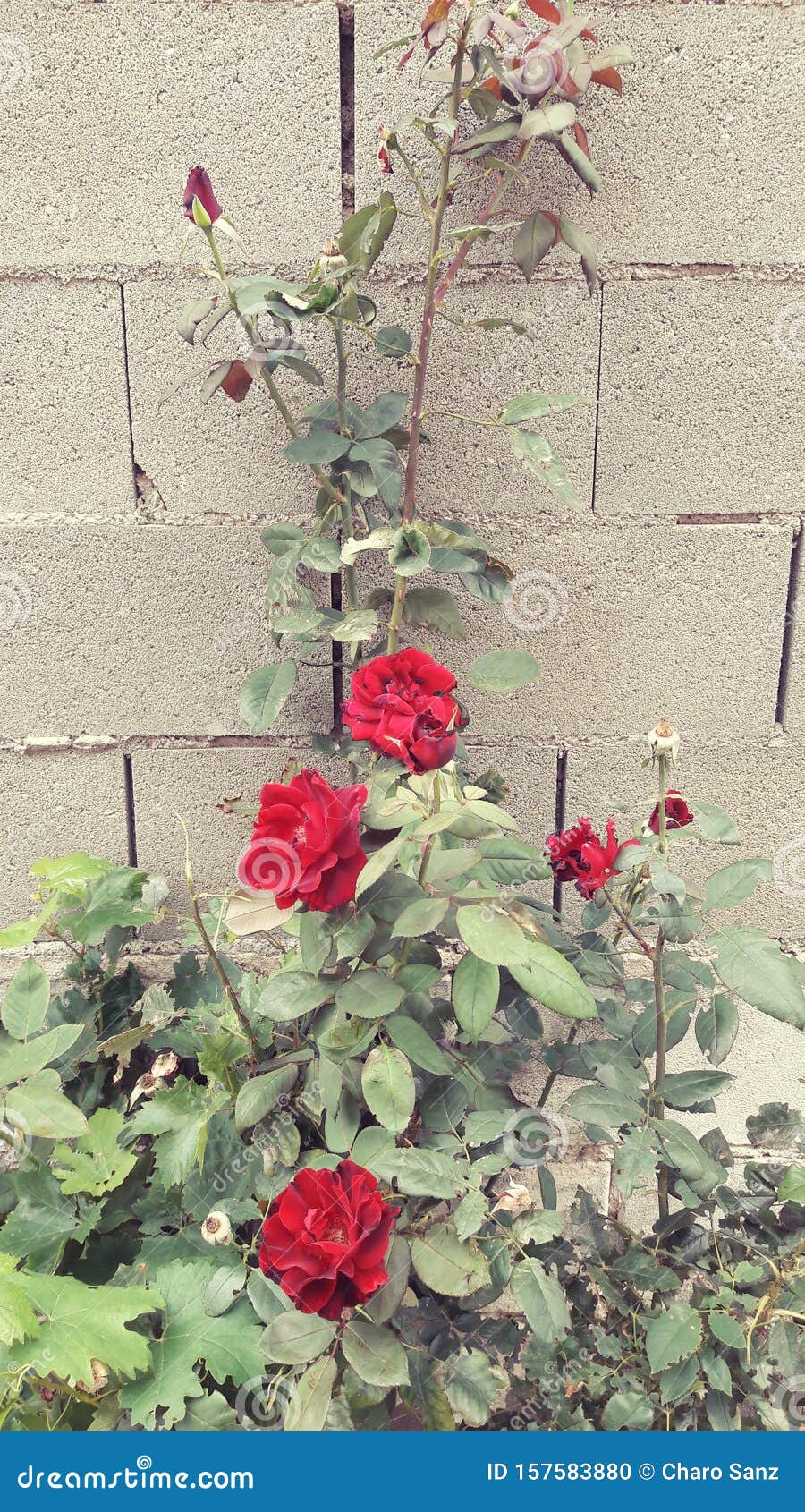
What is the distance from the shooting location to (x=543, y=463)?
57.6 inches

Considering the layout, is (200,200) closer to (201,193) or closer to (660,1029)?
(201,193)

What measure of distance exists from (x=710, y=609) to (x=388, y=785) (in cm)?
86

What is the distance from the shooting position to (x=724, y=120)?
164 centimetres

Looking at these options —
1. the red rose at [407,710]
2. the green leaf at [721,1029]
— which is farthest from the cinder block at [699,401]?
the green leaf at [721,1029]

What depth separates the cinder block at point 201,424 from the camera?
5.67ft

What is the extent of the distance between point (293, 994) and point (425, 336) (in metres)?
0.96

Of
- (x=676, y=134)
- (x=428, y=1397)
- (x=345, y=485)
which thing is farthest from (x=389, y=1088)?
(x=676, y=134)

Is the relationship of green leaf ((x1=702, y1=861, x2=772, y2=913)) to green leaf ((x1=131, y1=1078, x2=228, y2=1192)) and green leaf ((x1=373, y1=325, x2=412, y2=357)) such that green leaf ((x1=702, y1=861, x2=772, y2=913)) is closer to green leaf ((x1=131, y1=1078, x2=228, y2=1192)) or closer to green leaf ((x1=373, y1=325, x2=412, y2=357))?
green leaf ((x1=131, y1=1078, x2=228, y2=1192))

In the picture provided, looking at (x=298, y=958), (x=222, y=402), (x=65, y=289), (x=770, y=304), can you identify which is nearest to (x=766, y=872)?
(x=298, y=958)

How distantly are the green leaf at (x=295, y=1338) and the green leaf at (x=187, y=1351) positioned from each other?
0.54ft

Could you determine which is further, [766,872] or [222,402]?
[222,402]

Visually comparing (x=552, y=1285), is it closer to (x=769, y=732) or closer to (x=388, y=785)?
(x=388, y=785)

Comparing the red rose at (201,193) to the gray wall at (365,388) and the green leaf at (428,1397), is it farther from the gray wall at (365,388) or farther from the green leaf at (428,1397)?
the green leaf at (428,1397)

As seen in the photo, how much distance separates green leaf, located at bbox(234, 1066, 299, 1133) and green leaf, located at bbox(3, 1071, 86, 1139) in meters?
0.24
